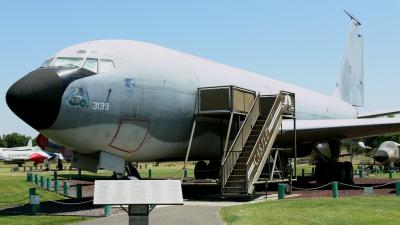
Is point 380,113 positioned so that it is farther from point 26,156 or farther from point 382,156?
point 26,156

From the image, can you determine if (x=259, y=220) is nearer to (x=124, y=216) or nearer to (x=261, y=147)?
(x=124, y=216)

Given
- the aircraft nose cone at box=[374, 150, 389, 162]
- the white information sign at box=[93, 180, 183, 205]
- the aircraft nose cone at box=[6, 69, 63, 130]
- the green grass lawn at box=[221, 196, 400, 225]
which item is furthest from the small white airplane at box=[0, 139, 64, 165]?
the white information sign at box=[93, 180, 183, 205]

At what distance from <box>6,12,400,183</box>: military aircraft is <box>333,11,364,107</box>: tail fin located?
1550 cm

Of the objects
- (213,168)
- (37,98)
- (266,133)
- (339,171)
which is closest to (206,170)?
(213,168)

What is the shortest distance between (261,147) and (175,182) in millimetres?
11140

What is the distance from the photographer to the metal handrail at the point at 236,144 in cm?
1794

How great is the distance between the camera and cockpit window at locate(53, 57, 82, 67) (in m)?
15.8

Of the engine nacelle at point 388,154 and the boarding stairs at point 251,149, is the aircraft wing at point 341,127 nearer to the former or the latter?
the boarding stairs at point 251,149

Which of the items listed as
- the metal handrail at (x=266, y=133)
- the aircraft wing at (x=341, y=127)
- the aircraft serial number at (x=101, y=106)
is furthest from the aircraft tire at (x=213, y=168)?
the aircraft serial number at (x=101, y=106)

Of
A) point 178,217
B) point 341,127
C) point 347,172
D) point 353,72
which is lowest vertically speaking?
point 178,217

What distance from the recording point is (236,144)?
19.0 metres

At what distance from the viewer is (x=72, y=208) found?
16.8 m

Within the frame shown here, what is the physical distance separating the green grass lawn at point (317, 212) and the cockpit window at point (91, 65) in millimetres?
5667

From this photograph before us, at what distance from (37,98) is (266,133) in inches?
342
